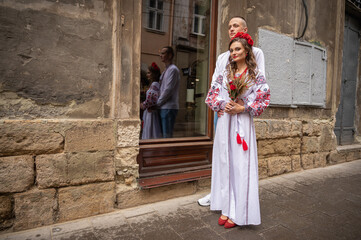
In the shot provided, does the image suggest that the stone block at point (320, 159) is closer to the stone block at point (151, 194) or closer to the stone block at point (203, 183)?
the stone block at point (203, 183)

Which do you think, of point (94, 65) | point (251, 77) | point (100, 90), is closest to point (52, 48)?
point (94, 65)

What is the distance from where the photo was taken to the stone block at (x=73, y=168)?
2.25 m

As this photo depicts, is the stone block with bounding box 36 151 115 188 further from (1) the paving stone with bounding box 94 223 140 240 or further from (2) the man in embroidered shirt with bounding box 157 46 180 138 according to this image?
(2) the man in embroidered shirt with bounding box 157 46 180 138

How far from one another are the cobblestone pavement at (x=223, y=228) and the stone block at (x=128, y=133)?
781mm

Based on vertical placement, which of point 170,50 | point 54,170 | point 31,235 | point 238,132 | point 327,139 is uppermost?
point 170,50

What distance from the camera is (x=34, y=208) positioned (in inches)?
87.2

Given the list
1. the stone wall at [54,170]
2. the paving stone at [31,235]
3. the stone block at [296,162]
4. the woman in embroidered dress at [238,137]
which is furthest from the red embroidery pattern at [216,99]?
the stone block at [296,162]

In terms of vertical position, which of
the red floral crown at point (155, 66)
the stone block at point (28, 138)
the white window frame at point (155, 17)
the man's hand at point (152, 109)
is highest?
the white window frame at point (155, 17)

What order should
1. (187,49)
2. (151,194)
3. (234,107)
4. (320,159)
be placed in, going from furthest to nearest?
(320,159), (187,49), (151,194), (234,107)

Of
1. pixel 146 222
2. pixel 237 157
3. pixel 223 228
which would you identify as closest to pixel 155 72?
pixel 237 157

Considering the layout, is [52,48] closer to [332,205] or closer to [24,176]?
[24,176]

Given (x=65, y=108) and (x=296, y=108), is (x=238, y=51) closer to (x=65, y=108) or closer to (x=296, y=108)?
(x=65, y=108)

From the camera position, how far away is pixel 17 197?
7.05 feet

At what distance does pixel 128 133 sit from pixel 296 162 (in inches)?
137
